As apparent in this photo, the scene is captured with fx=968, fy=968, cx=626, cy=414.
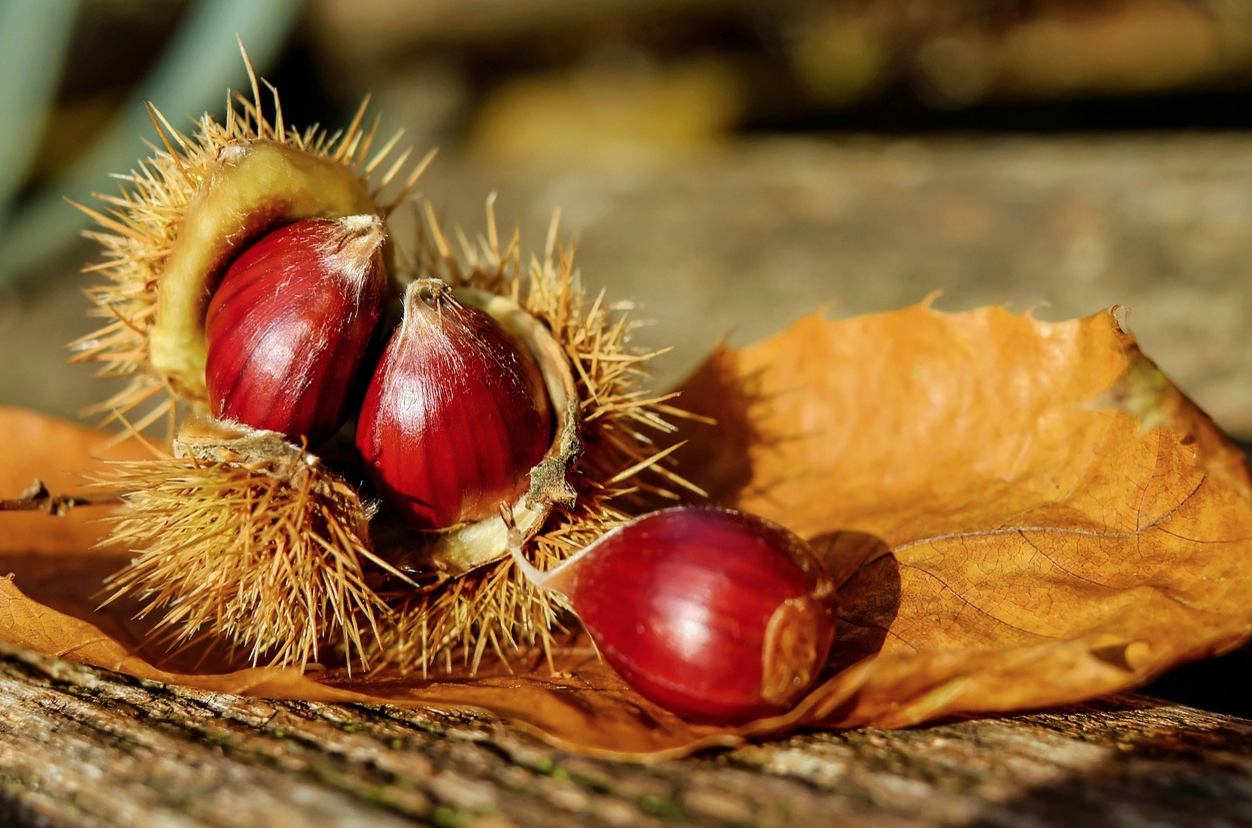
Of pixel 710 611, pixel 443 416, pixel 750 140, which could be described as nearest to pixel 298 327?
pixel 443 416

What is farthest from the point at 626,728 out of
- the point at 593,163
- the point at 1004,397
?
the point at 593,163

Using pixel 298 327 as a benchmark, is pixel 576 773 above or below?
below

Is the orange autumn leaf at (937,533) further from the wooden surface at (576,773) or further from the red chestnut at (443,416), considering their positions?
the red chestnut at (443,416)

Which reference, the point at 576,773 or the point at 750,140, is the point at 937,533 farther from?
the point at 750,140

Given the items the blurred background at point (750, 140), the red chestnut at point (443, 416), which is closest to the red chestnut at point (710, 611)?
the red chestnut at point (443, 416)

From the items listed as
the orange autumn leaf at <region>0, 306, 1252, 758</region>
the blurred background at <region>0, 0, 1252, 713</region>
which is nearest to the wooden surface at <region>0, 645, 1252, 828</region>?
the orange autumn leaf at <region>0, 306, 1252, 758</region>

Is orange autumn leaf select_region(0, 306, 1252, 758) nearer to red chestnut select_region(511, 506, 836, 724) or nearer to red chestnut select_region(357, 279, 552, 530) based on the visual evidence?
red chestnut select_region(511, 506, 836, 724)
